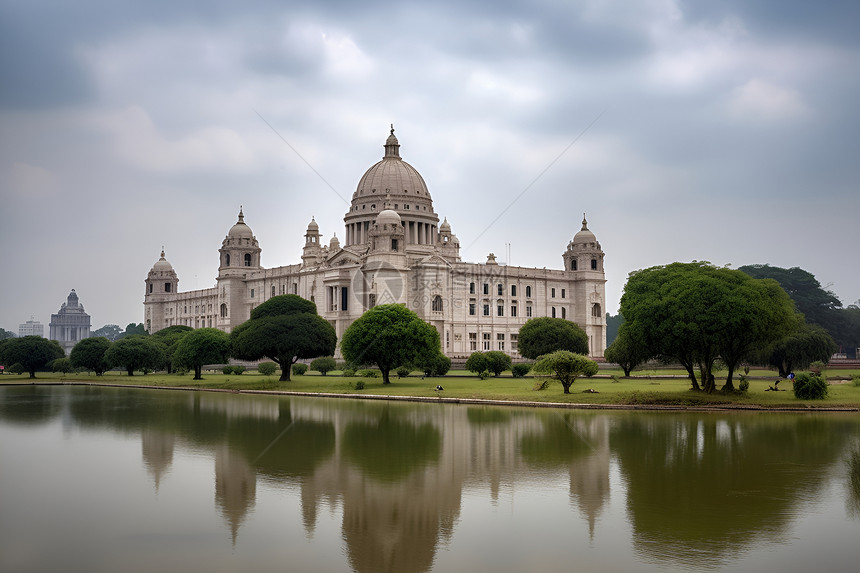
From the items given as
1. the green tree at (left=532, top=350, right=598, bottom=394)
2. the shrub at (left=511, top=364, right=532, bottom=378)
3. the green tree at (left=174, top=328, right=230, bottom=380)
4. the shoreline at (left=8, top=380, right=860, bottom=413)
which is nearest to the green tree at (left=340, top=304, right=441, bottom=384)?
the shoreline at (left=8, top=380, right=860, bottom=413)

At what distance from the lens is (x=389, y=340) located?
182 ft

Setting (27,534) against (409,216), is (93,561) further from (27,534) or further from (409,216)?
(409,216)

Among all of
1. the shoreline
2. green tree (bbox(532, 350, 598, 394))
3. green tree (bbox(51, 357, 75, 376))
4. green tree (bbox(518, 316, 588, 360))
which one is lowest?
the shoreline

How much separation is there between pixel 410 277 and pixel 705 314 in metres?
55.5

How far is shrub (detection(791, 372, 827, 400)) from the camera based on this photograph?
39094mm

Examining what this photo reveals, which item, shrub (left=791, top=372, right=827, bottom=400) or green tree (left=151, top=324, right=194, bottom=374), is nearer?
shrub (left=791, top=372, right=827, bottom=400)

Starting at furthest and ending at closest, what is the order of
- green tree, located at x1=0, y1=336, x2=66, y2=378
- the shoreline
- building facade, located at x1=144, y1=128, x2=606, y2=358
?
1. building facade, located at x1=144, y1=128, x2=606, y2=358
2. green tree, located at x1=0, y1=336, x2=66, y2=378
3. the shoreline

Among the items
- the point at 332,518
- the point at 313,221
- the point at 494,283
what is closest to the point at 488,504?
the point at 332,518

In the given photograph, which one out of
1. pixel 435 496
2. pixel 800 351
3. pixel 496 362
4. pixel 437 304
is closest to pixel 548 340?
pixel 496 362

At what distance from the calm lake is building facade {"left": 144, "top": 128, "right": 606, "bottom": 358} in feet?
196

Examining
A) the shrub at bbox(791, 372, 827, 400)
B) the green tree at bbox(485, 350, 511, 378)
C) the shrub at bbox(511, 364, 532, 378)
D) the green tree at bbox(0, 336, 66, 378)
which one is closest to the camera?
the shrub at bbox(791, 372, 827, 400)

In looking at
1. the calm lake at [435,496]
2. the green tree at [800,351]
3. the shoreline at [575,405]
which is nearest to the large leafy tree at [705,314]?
the shoreline at [575,405]

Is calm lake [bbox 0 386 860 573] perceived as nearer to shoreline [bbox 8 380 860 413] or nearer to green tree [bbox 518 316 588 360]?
shoreline [bbox 8 380 860 413]

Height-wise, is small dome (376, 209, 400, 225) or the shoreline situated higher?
small dome (376, 209, 400, 225)
